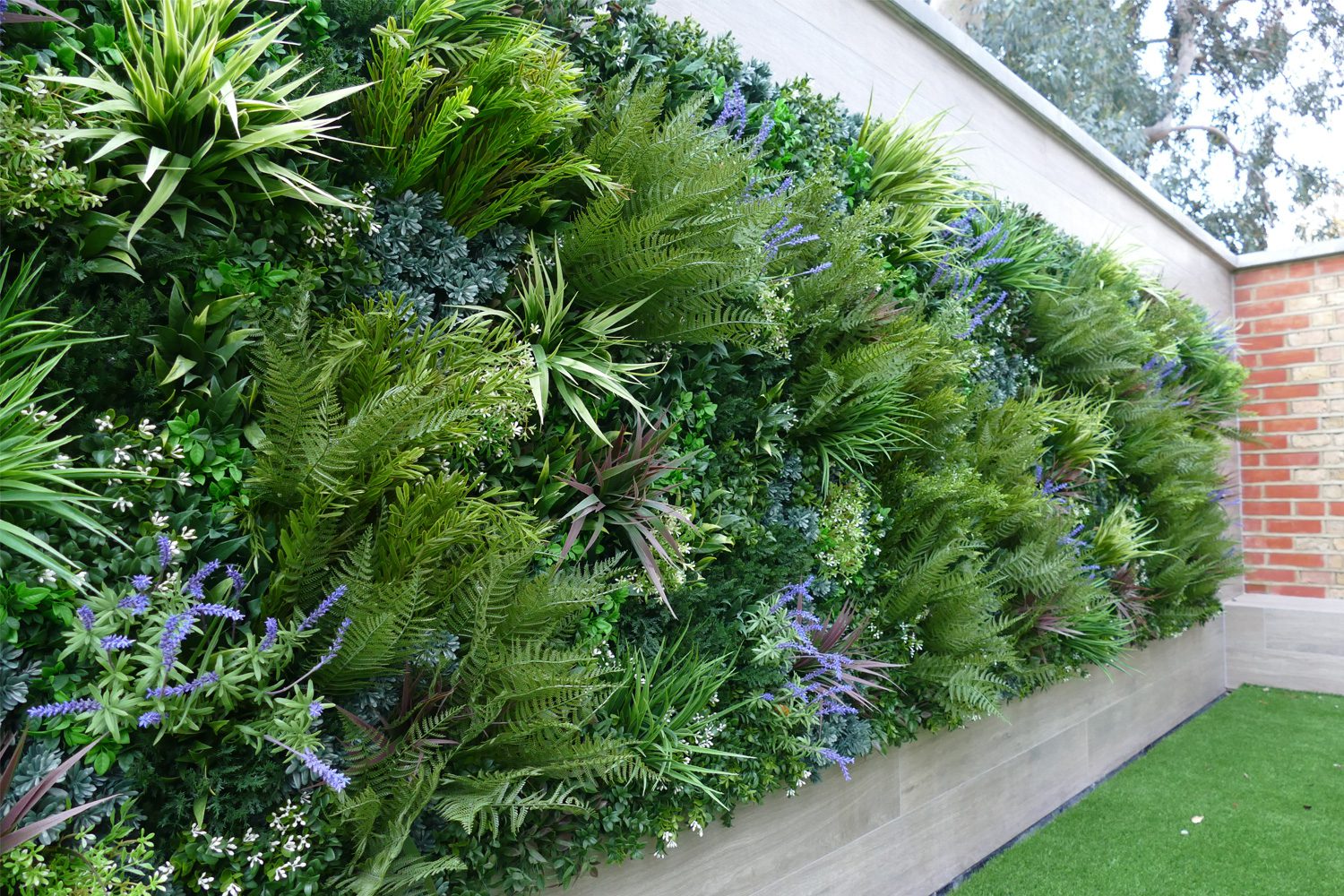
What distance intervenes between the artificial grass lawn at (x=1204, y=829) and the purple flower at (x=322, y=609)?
2606 millimetres

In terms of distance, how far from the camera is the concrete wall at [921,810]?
220 centimetres

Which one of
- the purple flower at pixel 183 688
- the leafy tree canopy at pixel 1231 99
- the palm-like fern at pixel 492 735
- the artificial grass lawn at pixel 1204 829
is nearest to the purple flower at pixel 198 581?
the purple flower at pixel 183 688

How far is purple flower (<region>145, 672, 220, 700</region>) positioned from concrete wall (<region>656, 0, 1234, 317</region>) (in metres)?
2.02

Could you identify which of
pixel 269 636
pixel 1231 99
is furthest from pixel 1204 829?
pixel 1231 99

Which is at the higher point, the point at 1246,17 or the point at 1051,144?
the point at 1246,17

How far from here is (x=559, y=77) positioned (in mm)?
1637

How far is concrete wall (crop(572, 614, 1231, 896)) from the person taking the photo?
7.23ft

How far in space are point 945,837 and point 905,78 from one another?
2.94 meters

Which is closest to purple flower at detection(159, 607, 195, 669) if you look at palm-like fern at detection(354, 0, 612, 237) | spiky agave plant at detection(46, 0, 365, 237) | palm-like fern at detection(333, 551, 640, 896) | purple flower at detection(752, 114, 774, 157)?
palm-like fern at detection(333, 551, 640, 896)

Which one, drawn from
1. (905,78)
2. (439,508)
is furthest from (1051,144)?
(439,508)

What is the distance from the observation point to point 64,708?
110cm

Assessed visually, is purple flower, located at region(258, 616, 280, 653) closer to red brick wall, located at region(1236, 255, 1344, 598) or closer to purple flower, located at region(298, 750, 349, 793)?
purple flower, located at region(298, 750, 349, 793)

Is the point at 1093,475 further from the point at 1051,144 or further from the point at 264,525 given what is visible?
the point at 264,525

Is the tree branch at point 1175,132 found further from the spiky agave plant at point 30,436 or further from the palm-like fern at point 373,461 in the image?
the spiky agave plant at point 30,436
